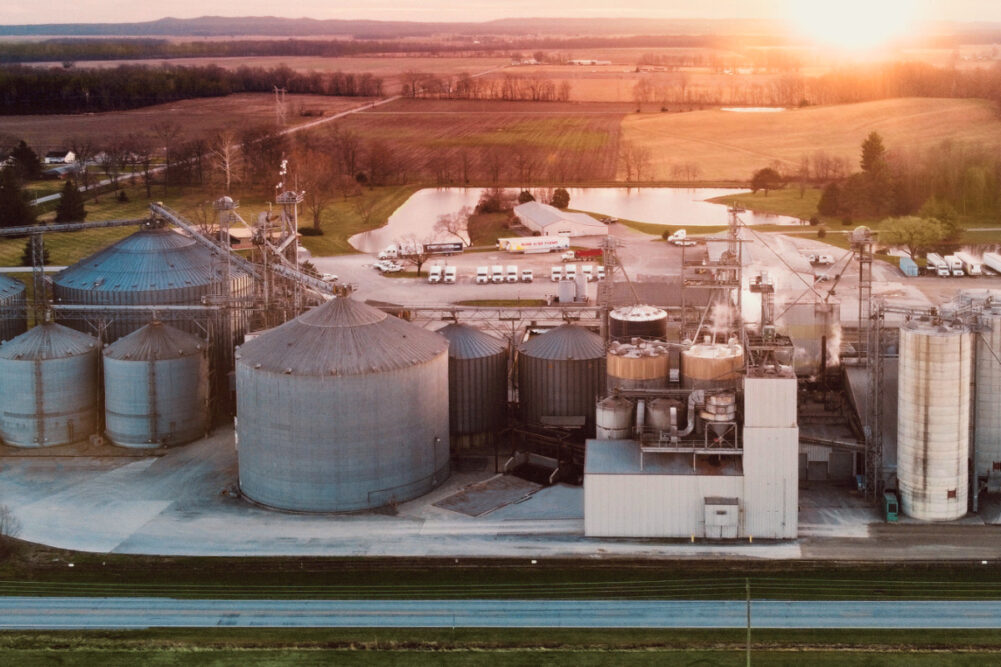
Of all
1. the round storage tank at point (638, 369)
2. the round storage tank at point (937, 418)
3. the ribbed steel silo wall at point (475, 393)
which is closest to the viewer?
the round storage tank at point (937, 418)

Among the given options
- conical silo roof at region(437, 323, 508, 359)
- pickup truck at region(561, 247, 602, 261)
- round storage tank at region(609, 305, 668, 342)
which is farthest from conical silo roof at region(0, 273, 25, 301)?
pickup truck at region(561, 247, 602, 261)

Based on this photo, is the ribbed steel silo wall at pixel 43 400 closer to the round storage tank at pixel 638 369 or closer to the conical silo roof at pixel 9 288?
the conical silo roof at pixel 9 288

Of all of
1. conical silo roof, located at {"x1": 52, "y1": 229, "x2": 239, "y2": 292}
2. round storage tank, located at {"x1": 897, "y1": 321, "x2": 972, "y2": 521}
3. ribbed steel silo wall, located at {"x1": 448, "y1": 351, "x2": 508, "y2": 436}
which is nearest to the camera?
round storage tank, located at {"x1": 897, "y1": 321, "x2": 972, "y2": 521}

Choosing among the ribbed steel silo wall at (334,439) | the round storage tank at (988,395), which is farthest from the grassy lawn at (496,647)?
the round storage tank at (988,395)

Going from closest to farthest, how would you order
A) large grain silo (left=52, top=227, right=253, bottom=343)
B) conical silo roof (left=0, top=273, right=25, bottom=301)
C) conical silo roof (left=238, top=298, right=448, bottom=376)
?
1. conical silo roof (left=238, top=298, right=448, bottom=376)
2. large grain silo (left=52, top=227, right=253, bottom=343)
3. conical silo roof (left=0, top=273, right=25, bottom=301)

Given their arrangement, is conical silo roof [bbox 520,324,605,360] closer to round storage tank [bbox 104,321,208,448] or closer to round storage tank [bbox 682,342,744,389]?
round storage tank [bbox 682,342,744,389]

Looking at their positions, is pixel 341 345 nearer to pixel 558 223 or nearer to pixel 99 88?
pixel 558 223

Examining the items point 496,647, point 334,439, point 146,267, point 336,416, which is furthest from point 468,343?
point 496,647
